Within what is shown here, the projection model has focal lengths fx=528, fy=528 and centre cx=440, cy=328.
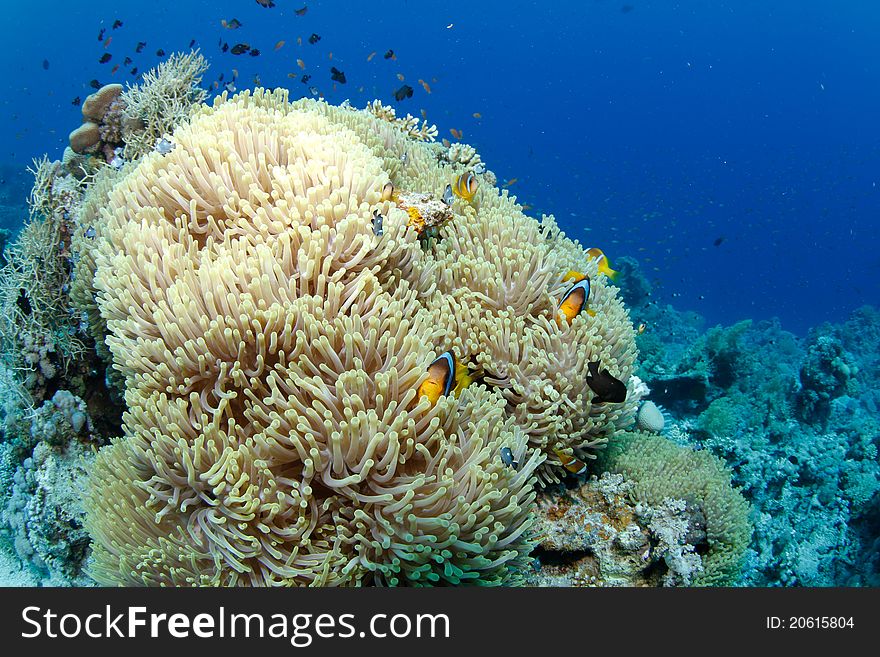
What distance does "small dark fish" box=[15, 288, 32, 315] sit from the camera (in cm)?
428

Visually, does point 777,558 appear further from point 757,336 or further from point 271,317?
point 757,336

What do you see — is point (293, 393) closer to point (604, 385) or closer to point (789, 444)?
point (604, 385)

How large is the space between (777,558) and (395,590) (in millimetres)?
5892

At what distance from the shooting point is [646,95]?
85.8 m

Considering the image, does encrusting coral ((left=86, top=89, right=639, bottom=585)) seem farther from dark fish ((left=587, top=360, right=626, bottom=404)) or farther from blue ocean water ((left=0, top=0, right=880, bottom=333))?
blue ocean water ((left=0, top=0, right=880, bottom=333))

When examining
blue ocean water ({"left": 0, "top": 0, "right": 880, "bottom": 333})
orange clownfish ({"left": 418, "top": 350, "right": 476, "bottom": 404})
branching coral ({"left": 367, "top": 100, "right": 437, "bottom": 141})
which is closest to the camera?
orange clownfish ({"left": 418, "top": 350, "right": 476, "bottom": 404})

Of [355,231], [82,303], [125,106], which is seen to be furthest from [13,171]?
[355,231]

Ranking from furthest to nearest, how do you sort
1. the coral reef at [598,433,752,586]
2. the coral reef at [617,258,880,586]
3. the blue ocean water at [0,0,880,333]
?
the blue ocean water at [0,0,880,333], the coral reef at [617,258,880,586], the coral reef at [598,433,752,586]

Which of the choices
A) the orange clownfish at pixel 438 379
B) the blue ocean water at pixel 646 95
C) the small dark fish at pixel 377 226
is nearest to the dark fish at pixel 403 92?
the small dark fish at pixel 377 226

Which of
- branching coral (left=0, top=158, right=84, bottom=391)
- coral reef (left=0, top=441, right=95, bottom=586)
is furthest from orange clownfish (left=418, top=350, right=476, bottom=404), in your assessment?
branching coral (left=0, top=158, right=84, bottom=391)

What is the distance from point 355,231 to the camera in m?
2.64

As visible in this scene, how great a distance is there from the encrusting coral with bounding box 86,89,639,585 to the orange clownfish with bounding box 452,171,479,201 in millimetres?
908

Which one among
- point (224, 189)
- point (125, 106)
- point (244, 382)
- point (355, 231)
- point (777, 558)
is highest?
point (125, 106)

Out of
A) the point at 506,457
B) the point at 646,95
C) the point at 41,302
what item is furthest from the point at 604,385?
the point at 646,95
